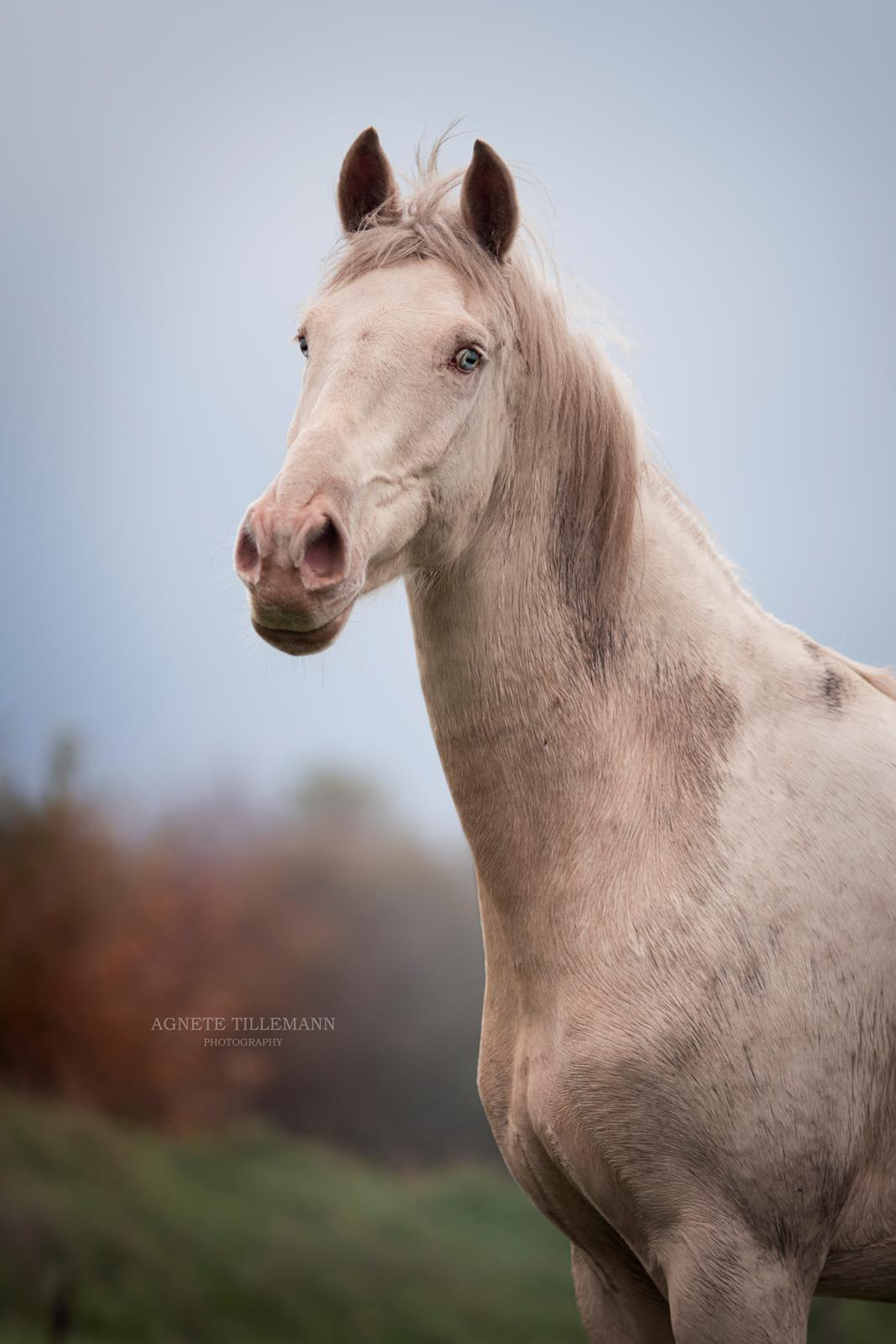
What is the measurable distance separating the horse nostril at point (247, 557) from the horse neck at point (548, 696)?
0.34 meters

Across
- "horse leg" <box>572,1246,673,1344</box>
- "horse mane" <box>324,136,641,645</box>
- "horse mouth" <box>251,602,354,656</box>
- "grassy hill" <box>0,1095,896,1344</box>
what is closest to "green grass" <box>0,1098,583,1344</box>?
"grassy hill" <box>0,1095,896,1344</box>

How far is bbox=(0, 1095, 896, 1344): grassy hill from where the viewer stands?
12.2 feet

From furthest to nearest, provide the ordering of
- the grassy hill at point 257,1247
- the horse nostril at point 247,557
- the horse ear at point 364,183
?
1. the grassy hill at point 257,1247
2. the horse ear at point 364,183
3. the horse nostril at point 247,557

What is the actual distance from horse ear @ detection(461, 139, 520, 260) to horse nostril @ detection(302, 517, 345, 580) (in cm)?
53

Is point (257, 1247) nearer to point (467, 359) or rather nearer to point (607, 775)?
point (607, 775)

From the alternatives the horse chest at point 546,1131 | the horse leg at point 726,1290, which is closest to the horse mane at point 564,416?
the horse chest at point 546,1131

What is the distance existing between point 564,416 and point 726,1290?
110cm

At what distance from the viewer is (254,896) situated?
13.7ft

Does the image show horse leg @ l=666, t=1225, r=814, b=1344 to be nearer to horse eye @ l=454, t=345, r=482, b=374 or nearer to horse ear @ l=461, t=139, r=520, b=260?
horse eye @ l=454, t=345, r=482, b=374

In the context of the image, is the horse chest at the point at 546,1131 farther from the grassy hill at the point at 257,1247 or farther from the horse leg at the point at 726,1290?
the grassy hill at the point at 257,1247

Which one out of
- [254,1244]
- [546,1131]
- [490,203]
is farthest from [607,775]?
[254,1244]

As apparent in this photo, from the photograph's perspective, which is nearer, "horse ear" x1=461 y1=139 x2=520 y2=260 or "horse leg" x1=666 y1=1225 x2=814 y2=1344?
"horse leg" x1=666 y1=1225 x2=814 y2=1344

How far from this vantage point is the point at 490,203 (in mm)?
1481

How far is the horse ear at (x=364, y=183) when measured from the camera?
1.55m
